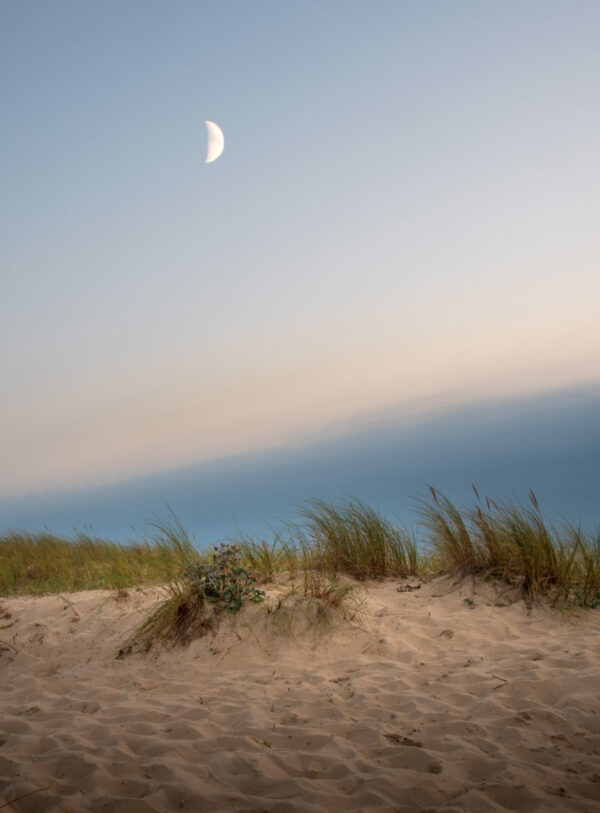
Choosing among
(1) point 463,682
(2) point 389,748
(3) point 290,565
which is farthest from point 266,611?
(2) point 389,748

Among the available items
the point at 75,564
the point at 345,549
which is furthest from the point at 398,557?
the point at 75,564

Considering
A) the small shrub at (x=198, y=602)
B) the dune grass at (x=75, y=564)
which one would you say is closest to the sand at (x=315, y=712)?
the small shrub at (x=198, y=602)

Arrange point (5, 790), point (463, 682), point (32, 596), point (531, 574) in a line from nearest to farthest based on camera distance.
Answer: point (5, 790)
point (463, 682)
point (531, 574)
point (32, 596)

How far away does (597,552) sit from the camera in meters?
6.32

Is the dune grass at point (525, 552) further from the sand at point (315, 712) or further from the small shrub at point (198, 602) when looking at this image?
the small shrub at point (198, 602)

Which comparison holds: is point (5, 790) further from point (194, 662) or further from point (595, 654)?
point (595, 654)

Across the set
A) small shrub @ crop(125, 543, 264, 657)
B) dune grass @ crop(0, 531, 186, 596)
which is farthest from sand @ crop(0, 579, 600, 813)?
dune grass @ crop(0, 531, 186, 596)

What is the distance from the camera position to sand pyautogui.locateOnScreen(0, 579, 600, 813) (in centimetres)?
312

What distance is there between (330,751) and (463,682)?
140 cm

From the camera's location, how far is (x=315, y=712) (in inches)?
163

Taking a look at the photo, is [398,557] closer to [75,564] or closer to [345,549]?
[345,549]

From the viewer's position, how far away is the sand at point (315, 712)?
3.12m

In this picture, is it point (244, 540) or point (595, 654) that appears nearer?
point (595, 654)

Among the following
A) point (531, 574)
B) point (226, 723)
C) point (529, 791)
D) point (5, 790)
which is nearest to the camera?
point (529, 791)
